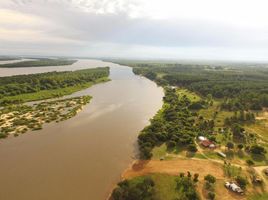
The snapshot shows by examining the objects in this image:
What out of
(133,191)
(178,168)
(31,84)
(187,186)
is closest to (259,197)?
(187,186)

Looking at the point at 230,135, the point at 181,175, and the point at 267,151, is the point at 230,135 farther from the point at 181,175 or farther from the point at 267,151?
the point at 181,175

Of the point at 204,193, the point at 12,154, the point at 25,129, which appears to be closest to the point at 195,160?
the point at 204,193

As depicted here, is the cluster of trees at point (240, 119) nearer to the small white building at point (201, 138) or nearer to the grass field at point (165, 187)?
the small white building at point (201, 138)

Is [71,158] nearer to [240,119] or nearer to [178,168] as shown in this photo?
[178,168]

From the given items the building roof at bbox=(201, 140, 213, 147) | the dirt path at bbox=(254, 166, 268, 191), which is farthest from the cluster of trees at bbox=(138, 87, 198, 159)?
the dirt path at bbox=(254, 166, 268, 191)

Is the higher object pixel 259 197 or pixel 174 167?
pixel 174 167

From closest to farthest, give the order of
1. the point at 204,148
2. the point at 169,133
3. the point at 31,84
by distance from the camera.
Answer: the point at 204,148, the point at 169,133, the point at 31,84

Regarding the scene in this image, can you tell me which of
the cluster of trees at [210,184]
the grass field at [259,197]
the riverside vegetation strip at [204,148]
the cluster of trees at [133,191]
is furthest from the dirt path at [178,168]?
the cluster of trees at [133,191]
